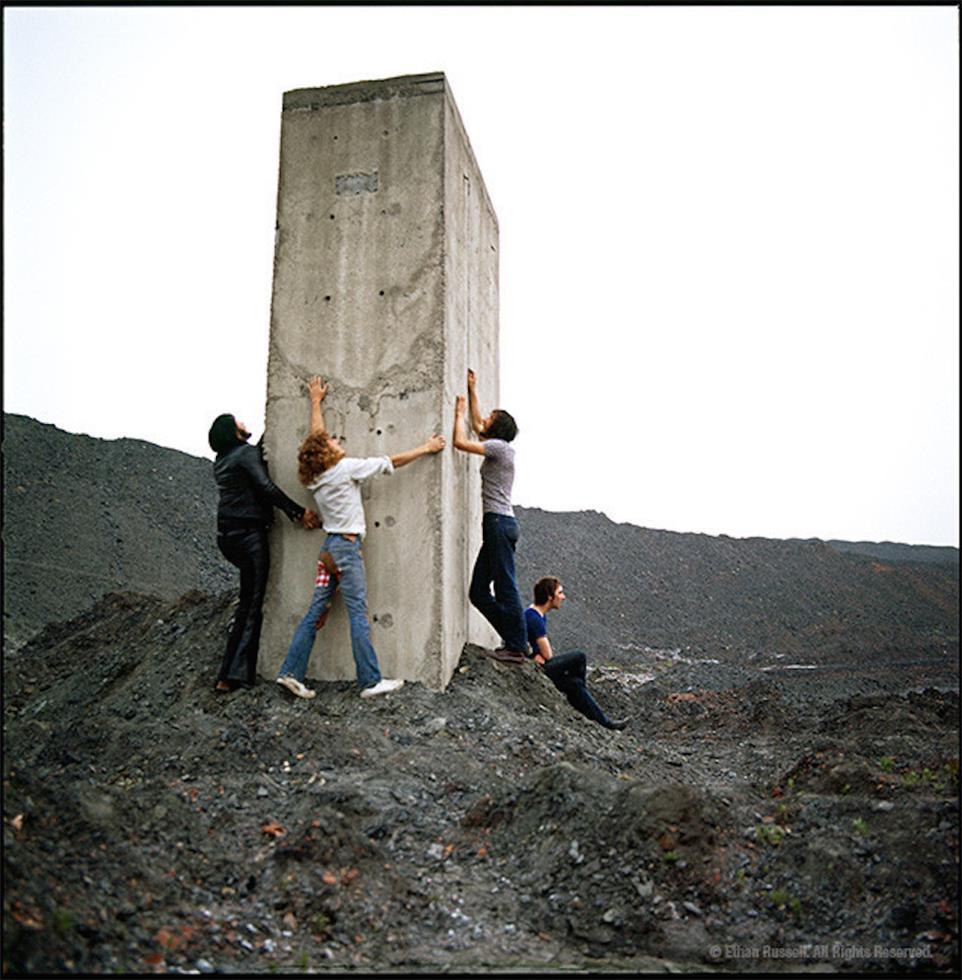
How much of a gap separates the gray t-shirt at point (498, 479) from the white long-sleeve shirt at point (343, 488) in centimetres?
123

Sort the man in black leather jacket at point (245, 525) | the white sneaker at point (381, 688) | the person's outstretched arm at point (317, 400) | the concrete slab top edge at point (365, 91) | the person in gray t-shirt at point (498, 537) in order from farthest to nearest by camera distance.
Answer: the person in gray t-shirt at point (498, 537) < the concrete slab top edge at point (365, 91) < the person's outstretched arm at point (317, 400) < the man in black leather jacket at point (245, 525) < the white sneaker at point (381, 688)

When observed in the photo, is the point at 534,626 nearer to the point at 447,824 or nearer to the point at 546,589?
the point at 546,589

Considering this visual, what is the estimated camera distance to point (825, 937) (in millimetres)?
4285

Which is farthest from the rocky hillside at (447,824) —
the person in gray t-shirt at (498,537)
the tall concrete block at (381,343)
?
the tall concrete block at (381,343)

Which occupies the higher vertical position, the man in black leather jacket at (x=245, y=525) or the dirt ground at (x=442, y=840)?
the man in black leather jacket at (x=245, y=525)

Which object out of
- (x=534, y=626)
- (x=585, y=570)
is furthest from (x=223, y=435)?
(x=585, y=570)

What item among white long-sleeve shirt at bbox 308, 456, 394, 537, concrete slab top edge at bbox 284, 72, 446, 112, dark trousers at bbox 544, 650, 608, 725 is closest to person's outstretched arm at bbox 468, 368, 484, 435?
white long-sleeve shirt at bbox 308, 456, 394, 537

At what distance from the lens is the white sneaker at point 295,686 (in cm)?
663

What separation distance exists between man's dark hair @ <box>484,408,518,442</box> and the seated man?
141 centimetres

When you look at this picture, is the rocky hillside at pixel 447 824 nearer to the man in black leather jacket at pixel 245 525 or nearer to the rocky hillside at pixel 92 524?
the man in black leather jacket at pixel 245 525

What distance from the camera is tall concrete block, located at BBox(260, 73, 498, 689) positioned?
6.98 m

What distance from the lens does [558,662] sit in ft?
26.8

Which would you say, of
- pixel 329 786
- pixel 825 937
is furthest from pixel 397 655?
pixel 825 937

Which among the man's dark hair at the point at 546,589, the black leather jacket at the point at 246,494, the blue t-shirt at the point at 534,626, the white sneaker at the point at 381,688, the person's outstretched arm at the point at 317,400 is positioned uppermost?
the person's outstretched arm at the point at 317,400
